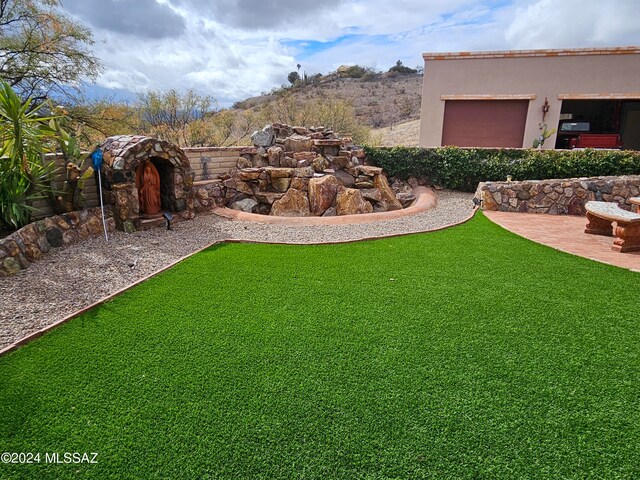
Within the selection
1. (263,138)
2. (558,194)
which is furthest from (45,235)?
(558,194)

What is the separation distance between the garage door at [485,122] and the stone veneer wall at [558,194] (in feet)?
22.2

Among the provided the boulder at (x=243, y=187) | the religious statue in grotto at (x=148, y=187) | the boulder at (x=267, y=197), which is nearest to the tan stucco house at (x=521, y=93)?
the boulder at (x=267, y=197)

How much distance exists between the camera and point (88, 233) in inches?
251

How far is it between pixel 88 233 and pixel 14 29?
7.64m

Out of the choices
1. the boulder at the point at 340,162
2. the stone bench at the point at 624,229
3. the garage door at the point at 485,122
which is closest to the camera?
the stone bench at the point at 624,229

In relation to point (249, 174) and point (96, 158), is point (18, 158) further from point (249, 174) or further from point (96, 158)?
point (249, 174)

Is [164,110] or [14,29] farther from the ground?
[14,29]

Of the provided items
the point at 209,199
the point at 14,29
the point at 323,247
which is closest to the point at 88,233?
the point at 209,199

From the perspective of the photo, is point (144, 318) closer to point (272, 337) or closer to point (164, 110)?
point (272, 337)

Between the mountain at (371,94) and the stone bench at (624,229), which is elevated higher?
the mountain at (371,94)

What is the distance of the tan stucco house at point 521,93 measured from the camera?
1352 centimetres

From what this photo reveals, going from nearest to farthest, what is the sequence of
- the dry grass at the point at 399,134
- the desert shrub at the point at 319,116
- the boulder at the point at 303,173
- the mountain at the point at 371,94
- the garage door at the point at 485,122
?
the boulder at the point at 303,173 → the garage door at the point at 485,122 → the desert shrub at the point at 319,116 → the dry grass at the point at 399,134 → the mountain at the point at 371,94

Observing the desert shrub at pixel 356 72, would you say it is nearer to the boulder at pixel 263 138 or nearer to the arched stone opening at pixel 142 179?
the boulder at pixel 263 138

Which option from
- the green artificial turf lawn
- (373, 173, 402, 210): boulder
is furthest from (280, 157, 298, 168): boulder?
the green artificial turf lawn
